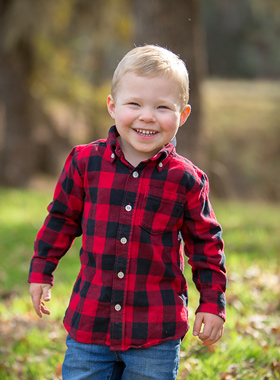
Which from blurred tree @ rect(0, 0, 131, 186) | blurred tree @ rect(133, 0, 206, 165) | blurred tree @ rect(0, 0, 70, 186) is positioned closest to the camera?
blurred tree @ rect(133, 0, 206, 165)

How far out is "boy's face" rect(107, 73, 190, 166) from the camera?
228cm

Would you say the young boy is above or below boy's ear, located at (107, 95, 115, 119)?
below

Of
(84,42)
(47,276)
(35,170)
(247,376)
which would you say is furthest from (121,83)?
(84,42)

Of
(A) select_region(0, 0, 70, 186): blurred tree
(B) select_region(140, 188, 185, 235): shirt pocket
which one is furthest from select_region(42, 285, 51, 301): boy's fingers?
(A) select_region(0, 0, 70, 186): blurred tree

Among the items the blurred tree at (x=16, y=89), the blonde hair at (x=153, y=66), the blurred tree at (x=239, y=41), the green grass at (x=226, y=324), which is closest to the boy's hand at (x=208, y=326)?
the green grass at (x=226, y=324)

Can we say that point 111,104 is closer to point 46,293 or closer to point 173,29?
point 46,293

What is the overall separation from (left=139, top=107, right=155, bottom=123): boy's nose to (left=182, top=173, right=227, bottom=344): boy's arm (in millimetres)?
349

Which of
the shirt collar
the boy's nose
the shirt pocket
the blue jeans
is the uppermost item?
the boy's nose

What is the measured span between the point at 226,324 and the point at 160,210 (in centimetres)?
193

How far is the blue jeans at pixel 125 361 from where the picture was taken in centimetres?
232

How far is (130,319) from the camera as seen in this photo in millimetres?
2301

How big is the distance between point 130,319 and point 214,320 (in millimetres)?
380

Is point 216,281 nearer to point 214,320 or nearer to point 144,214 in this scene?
point 214,320

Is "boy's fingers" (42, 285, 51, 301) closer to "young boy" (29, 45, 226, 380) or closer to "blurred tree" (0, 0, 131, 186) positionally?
"young boy" (29, 45, 226, 380)
